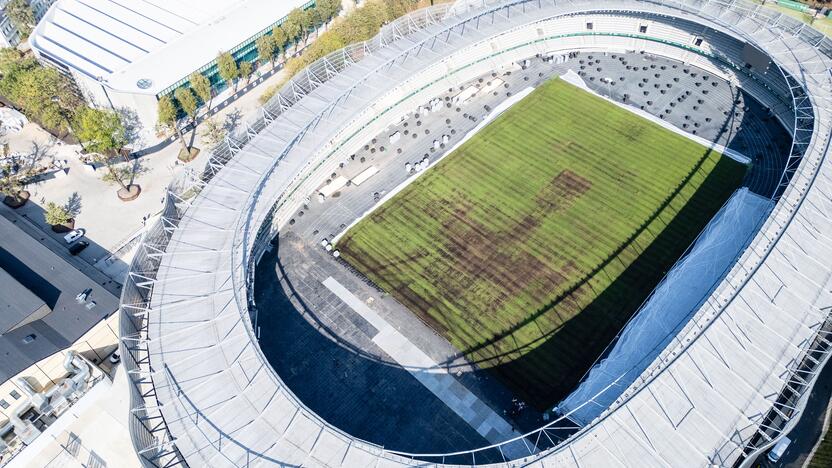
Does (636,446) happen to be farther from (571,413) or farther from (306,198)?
(306,198)

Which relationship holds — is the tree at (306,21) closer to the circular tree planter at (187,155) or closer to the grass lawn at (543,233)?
the circular tree planter at (187,155)

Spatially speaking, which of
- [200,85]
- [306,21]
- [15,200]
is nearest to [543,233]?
[200,85]

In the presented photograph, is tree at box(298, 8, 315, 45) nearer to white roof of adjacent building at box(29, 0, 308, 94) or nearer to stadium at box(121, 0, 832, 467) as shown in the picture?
white roof of adjacent building at box(29, 0, 308, 94)

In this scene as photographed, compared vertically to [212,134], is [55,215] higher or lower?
lower

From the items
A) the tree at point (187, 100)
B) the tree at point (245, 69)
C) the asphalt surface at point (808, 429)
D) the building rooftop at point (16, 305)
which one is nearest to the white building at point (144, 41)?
the tree at point (187, 100)

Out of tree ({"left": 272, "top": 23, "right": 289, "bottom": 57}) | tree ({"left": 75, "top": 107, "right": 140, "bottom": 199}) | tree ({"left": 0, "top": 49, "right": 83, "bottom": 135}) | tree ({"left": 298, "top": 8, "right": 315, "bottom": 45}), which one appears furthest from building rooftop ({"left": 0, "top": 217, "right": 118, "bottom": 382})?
tree ({"left": 298, "top": 8, "right": 315, "bottom": 45})

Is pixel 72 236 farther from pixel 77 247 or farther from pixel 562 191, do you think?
pixel 562 191
